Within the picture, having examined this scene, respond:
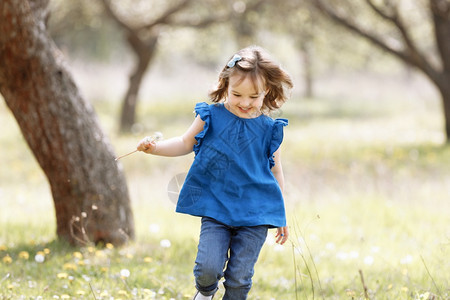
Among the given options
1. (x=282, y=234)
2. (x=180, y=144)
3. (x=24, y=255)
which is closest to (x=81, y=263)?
(x=24, y=255)

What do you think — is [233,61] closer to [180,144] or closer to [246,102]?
[246,102]

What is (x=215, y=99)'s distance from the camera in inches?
125

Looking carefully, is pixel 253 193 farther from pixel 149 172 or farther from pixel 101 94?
pixel 101 94

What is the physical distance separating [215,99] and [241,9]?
1204 centimetres

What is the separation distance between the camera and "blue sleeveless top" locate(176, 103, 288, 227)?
2.88m

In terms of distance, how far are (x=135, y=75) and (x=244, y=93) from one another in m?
13.7

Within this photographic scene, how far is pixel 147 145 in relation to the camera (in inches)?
114

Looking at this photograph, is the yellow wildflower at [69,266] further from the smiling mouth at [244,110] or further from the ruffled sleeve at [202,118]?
the smiling mouth at [244,110]

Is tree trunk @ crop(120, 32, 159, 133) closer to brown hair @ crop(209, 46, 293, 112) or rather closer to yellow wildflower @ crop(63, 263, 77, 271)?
yellow wildflower @ crop(63, 263, 77, 271)

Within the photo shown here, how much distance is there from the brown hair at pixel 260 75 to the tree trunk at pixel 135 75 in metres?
12.8

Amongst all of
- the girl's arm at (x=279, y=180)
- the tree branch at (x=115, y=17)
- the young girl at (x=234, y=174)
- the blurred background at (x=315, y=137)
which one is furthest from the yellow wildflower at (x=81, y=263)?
the tree branch at (x=115, y=17)

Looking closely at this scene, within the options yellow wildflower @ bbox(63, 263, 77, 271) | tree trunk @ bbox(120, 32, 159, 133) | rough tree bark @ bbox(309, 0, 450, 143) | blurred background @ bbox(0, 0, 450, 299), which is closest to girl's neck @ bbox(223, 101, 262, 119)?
blurred background @ bbox(0, 0, 450, 299)

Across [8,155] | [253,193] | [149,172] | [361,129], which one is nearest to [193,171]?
[253,193]

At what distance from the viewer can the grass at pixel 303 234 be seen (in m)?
3.71
